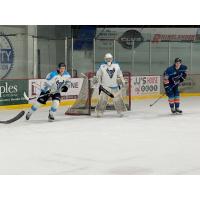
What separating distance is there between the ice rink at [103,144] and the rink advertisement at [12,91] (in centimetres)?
101

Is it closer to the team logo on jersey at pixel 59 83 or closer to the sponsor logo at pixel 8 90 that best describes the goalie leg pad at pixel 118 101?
the team logo on jersey at pixel 59 83

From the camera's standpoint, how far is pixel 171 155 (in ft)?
21.1

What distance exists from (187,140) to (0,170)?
3.32 m

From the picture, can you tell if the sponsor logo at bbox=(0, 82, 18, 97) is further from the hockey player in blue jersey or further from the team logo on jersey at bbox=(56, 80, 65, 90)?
the hockey player in blue jersey

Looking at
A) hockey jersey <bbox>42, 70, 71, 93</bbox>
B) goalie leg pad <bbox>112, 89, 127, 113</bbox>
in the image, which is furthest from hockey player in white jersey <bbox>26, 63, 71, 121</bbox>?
goalie leg pad <bbox>112, 89, 127, 113</bbox>

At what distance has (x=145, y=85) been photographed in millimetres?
16484

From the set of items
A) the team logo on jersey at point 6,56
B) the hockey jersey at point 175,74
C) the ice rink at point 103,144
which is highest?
the team logo on jersey at point 6,56

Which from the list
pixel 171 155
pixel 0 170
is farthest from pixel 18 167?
pixel 171 155

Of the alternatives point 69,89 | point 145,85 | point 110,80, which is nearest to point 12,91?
point 69,89

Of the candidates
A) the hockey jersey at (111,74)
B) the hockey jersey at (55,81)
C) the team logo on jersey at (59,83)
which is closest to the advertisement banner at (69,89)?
the hockey jersey at (111,74)

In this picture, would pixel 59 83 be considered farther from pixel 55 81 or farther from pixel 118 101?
pixel 118 101

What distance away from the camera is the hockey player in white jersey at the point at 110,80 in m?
11.0

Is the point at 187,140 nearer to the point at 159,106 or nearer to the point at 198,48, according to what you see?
the point at 159,106

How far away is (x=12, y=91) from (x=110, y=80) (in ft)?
9.57
